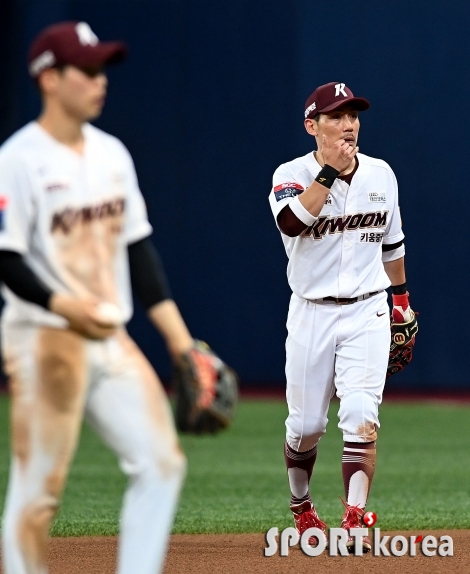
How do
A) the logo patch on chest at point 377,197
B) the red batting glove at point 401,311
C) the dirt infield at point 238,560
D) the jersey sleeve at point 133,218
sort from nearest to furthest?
the jersey sleeve at point 133,218 < the dirt infield at point 238,560 < the logo patch on chest at point 377,197 < the red batting glove at point 401,311

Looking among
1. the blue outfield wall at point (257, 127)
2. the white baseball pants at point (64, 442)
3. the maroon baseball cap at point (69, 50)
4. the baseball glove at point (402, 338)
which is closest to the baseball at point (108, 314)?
the white baseball pants at point (64, 442)

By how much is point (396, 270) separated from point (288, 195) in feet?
3.11

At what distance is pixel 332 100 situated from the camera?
6.17 metres

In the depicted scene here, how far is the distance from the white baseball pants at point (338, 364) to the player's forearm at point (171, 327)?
2.14 m

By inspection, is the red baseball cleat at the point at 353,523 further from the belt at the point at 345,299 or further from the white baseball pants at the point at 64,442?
the white baseball pants at the point at 64,442

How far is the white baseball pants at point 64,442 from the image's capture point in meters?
3.87

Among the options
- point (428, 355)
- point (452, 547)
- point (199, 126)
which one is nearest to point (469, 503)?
point (452, 547)

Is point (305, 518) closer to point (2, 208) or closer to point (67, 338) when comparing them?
point (67, 338)

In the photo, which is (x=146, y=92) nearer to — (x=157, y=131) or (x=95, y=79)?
(x=157, y=131)

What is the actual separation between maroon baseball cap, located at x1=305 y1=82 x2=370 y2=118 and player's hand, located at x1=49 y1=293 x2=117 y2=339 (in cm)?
269

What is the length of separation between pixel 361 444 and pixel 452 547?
26.5 inches

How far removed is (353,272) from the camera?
6168mm

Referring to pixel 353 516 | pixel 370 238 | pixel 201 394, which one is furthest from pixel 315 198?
pixel 201 394

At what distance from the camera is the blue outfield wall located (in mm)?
16031
